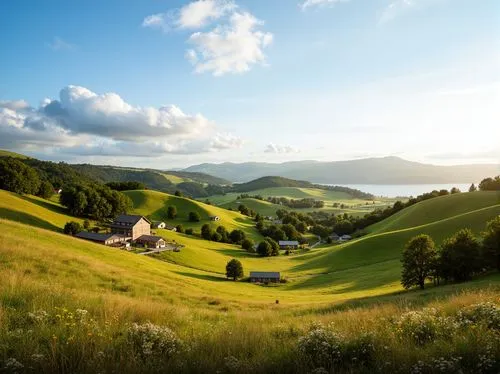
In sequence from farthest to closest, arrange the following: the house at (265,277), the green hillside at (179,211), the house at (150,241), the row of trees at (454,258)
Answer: the green hillside at (179,211) < the house at (150,241) < the house at (265,277) < the row of trees at (454,258)

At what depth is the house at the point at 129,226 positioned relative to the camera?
78125 millimetres

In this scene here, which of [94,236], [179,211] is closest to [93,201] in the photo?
[94,236]

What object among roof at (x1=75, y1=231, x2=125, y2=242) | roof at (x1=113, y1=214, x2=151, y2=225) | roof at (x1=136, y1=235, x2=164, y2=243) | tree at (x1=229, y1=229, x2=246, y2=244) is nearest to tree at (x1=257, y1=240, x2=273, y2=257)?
tree at (x1=229, y1=229, x2=246, y2=244)

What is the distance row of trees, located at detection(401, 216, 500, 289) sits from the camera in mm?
37969

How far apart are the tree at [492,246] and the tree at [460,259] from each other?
108cm

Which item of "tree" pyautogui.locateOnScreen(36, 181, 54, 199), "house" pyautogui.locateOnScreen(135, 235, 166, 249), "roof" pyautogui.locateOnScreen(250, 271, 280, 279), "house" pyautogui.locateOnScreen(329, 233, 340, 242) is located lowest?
"house" pyautogui.locateOnScreen(329, 233, 340, 242)

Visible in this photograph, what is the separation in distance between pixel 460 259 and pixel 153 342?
42260 millimetres

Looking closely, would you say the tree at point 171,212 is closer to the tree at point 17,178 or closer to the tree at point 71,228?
the tree at point 17,178

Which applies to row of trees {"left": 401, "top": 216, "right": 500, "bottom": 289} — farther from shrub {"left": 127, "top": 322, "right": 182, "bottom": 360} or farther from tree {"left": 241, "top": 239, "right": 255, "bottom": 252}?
tree {"left": 241, "top": 239, "right": 255, "bottom": 252}

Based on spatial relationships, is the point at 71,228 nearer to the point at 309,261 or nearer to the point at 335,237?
the point at 309,261

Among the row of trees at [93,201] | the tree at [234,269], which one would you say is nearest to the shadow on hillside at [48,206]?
the row of trees at [93,201]

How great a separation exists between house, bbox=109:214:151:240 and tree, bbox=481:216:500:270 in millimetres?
68441

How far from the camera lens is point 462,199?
Result: 307ft

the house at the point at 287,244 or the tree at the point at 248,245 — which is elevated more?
the tree at the point at 248,245
